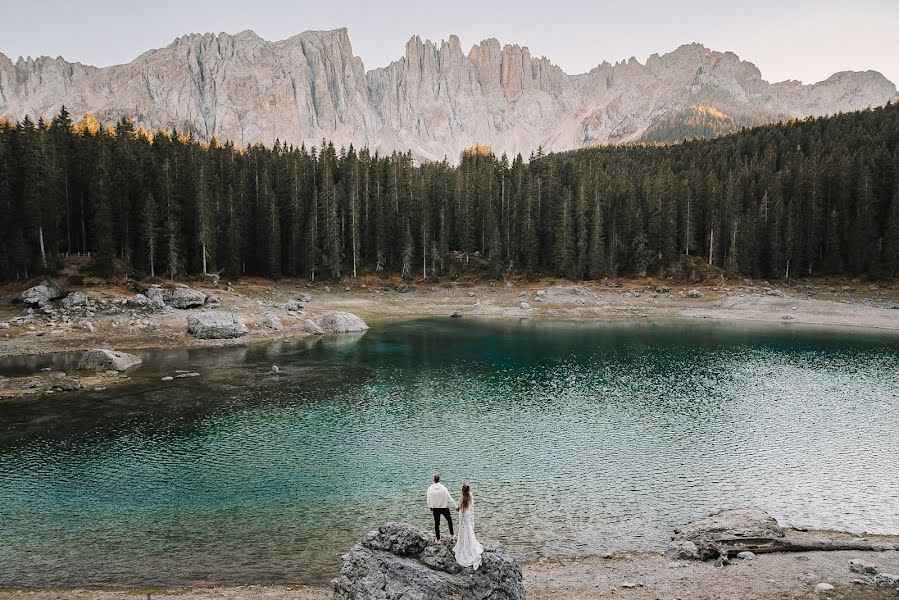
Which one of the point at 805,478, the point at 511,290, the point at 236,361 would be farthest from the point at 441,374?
the point at 511,290

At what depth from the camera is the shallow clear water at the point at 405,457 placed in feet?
64.2

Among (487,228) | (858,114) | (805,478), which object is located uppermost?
(858,114)

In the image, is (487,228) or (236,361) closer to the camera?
(236,361)

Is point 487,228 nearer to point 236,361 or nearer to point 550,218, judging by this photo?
point 550,218

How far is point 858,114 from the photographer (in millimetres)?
167000

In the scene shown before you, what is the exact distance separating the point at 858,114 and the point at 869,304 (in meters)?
114

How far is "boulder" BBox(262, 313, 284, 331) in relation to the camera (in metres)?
68.0

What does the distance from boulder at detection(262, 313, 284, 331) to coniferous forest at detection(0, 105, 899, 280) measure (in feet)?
82.3

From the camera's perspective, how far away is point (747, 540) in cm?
1845

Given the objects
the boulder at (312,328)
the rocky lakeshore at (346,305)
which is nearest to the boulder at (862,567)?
the rocky lakeshore at (346,305)

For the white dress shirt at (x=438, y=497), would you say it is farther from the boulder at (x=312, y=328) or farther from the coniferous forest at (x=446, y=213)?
the coniferous forest at (x=446, y=213)

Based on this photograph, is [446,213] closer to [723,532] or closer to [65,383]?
[65,383]

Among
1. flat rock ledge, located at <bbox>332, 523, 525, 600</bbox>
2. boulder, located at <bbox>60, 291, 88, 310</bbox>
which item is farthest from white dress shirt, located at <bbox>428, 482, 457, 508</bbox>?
boulder, located at <bbox>60, 291, 88, 310</bbox>

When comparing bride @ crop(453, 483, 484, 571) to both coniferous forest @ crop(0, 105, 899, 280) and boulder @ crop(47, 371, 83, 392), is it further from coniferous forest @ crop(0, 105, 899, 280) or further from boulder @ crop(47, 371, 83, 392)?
coniferous forest @ crop(0, 105, 899, 280)
